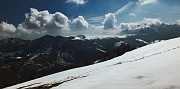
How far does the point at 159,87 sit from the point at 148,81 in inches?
84.9

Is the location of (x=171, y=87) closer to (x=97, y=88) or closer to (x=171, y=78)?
(x=171, y=78)

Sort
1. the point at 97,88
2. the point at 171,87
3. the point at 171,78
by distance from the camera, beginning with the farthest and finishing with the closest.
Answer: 1. the point at 97,88
2. the point at 171,78
3. the point at 171,87

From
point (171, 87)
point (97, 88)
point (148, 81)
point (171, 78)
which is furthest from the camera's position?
point (97, 88)

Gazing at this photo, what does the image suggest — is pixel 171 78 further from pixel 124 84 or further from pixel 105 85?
pixel 105 85

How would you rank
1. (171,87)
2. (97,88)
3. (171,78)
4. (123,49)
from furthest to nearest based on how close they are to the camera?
(123,49) < (97,88) < (171,78) < (171,87)

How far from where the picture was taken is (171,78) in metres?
16.0

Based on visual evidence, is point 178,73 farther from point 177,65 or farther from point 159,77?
point 177,65

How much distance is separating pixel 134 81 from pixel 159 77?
2.00 m

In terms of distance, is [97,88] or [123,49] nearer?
[97,88]

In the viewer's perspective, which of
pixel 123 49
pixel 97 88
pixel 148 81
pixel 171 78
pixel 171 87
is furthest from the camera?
pixel 123 49

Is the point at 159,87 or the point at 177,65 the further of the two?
the point at 177,65

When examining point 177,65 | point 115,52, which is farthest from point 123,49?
point 177,65

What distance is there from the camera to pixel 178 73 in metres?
16.9

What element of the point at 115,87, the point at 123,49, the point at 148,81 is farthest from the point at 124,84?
the point at 123,49
